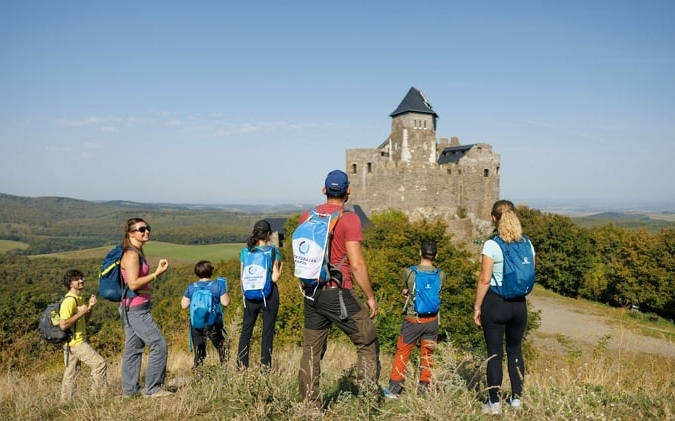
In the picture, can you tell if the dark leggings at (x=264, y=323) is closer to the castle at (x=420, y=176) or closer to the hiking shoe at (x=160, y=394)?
the hiking shoe at (x=160, y=394)

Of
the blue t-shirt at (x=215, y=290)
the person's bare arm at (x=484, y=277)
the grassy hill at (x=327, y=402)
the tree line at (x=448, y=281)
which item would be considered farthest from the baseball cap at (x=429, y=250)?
the blue t-shirt at (x=215, y=290)

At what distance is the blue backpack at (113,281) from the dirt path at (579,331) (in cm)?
1581

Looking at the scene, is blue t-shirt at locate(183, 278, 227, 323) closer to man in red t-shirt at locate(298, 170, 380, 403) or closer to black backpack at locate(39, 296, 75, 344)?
black backpack at locate(39, 296, 75, 344)

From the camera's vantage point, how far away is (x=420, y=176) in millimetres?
27594

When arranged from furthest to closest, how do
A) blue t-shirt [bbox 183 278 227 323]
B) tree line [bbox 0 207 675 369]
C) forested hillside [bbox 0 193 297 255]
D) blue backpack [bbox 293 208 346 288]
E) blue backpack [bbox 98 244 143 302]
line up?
forested hillside [bbox 0 193 297 255], tree line [bbox 0 207 675 369], blue t-shirt [bbox 183 278 227 323], blue backpack [bbox 98 244 143 302], blue backpack [bbox 293 208 346 288]

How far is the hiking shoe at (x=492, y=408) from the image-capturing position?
340 cm

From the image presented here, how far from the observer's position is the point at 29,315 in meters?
24.1

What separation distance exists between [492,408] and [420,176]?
24.8m

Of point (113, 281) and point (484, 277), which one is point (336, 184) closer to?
point (484, 277)

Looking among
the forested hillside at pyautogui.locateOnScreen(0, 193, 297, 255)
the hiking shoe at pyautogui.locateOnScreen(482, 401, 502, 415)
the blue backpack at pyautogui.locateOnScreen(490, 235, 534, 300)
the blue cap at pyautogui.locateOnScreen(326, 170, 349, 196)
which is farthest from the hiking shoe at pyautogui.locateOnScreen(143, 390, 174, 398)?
the forested hillside at pyautogui.locateOnScreen(0, 193, 297, 255)

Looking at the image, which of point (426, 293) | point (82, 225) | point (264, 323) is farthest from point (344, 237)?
point (82, 225)

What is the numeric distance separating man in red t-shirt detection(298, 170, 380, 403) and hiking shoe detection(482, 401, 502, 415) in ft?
3.14

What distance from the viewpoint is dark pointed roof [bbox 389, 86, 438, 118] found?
28219 mm

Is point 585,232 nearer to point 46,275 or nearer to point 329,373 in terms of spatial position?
point 329,373
